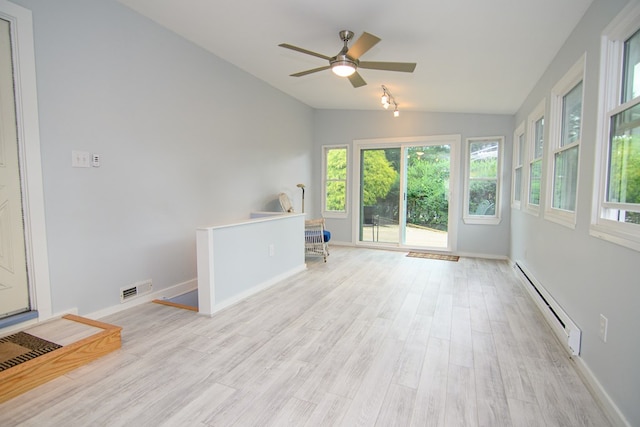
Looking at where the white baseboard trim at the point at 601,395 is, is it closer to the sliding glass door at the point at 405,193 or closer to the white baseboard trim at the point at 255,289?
the white baseboard trim at the point at 255,289

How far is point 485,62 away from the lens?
3318mm

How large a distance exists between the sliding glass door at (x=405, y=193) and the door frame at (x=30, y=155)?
5.02 m

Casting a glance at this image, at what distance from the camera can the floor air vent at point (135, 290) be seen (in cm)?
303

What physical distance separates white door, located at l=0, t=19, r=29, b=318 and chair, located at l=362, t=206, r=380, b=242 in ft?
17.2

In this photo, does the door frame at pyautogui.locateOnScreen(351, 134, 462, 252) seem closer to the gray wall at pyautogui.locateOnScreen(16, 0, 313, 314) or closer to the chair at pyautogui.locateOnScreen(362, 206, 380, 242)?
the chair at pyautogui.locateOnScreen(362, 206, 380, 242)

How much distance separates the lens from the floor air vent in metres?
3.03

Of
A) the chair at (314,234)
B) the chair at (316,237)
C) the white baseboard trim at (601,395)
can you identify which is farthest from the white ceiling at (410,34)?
the white baseboard trim at (601,395)

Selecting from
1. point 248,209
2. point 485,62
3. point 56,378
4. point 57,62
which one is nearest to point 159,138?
point 57,62

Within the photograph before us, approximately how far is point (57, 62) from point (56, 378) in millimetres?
2326

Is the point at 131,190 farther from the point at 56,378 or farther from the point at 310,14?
the point at 310,14

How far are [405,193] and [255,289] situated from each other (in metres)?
3.70

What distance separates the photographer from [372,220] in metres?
6.50

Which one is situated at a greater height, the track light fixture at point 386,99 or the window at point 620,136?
the track light fixture at point 386,99

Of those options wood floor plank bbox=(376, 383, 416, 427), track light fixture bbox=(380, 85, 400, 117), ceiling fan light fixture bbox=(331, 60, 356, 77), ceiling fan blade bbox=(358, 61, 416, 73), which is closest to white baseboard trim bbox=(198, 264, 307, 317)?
wood floor plank bbox=(376, 383, 416, 427)
